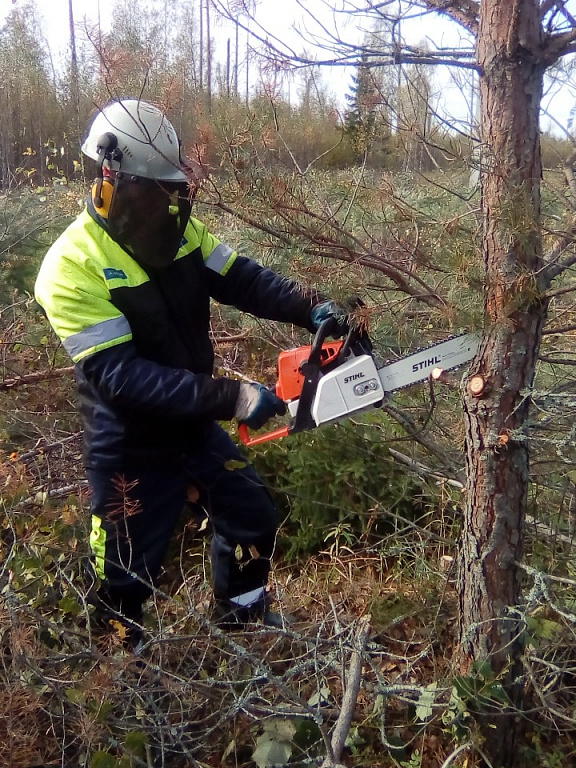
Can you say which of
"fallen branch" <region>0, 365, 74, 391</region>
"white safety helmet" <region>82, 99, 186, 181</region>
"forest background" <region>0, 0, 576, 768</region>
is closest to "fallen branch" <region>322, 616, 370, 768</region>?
"forest background" <region>0, 0, 576, 768</region>

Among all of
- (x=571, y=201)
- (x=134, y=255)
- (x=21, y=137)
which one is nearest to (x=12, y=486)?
(x=134, y=255)

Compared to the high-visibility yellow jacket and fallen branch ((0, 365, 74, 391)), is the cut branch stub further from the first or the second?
fallen branch ((0, 365, 74, 391))

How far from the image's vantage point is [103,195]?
2156 mm

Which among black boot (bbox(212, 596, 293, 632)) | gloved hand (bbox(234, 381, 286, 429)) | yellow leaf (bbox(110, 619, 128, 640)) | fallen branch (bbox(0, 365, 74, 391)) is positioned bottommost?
black boot (bbox(212, 596, 293, 632))

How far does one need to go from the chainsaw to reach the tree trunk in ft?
0.84

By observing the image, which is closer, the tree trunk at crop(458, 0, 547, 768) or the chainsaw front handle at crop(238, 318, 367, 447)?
the tree trunk at crop(458, 0, 547, 768)

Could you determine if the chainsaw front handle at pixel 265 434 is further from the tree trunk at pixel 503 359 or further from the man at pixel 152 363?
the tree trunk at pixel 503 359

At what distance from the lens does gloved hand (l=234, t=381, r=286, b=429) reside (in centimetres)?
219

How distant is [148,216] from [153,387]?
59 cm

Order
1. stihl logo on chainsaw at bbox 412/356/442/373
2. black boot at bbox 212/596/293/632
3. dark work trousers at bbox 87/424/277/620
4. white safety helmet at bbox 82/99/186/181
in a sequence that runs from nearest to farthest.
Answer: stihl logo on chainsaw at bbox 412/356/442/373 → white safety helmet at bbox 82/99/186/181 → dark work trousers at bbox 87/424/277/620 → black boot at bbox 212/596/293/632

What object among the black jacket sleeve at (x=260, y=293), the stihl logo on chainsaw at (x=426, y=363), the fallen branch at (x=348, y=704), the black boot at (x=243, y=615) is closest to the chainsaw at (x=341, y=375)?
the stihl logo on chainsaw at (x=426, y=363)

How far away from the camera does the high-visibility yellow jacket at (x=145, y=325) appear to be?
6.96 feet

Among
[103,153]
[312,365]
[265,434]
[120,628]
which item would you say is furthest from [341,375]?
[120,628]

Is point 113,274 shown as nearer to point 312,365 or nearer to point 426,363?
point 312,365
